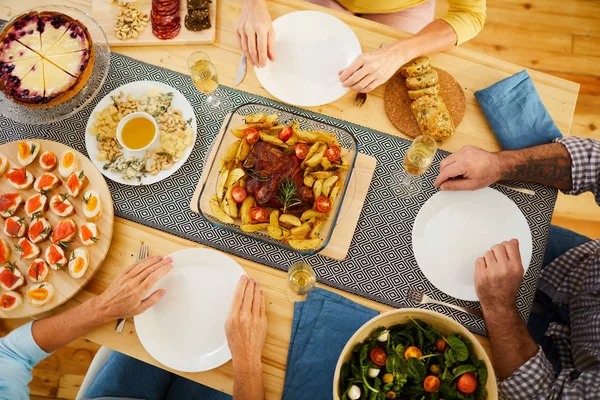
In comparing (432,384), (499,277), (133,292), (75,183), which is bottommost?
(432,384)

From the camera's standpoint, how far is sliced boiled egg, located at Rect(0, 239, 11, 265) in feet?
5.60

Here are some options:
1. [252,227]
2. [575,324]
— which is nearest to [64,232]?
[252,227]

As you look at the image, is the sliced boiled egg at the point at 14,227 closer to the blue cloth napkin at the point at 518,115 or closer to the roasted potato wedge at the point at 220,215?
the roasted potato wedge at the point at 220,215

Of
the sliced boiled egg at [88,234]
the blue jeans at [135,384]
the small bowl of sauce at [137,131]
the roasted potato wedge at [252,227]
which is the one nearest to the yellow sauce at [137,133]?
the small bowl of sauce at [137,131]

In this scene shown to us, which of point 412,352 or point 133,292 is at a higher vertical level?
point 133,292

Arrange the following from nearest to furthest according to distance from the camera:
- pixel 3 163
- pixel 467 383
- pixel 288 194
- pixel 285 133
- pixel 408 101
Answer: pixel 467 383
pixel 288 194
pixel 285 133
pixel 3 163
pixel 408 101

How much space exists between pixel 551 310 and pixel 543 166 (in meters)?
0.64

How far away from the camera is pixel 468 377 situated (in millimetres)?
1433

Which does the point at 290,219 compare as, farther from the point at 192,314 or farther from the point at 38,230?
the point at 38,230

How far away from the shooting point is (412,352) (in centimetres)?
148

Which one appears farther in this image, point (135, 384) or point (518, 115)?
point (135, 384)

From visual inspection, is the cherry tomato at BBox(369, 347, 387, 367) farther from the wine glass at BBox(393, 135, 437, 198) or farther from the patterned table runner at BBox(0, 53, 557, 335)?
the wine glass at BBox(393, 135, 437, 198)

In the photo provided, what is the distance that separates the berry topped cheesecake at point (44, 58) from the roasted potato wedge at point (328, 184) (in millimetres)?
1038

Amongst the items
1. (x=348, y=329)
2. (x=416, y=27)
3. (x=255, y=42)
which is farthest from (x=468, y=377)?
(x=416, y=27)
